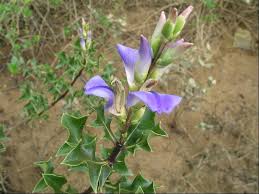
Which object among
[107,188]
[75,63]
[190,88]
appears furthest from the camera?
[190,88]

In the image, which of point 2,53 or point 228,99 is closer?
point 2,53

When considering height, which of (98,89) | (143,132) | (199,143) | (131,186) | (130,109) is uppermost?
(98,89)

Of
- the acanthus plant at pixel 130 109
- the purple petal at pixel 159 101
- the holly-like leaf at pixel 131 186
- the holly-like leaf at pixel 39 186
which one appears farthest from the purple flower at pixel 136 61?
the holly-like leaf at pixel 39 186

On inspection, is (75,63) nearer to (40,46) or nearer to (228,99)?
(40,46)

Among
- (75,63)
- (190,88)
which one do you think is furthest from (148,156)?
(75,63)

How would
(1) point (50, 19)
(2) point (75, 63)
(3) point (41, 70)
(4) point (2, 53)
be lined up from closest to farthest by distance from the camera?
(2) point (75, 63), (3) point (41, 70), (4) point (2, 53), (1) point (50, 19)

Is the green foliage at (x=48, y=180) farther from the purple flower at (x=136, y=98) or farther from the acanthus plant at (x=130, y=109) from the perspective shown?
the purple flower at (x=136, y=98)

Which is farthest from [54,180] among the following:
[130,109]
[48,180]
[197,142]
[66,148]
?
[197,142]

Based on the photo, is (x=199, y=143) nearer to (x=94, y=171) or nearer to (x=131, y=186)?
(x=131, y=186)
